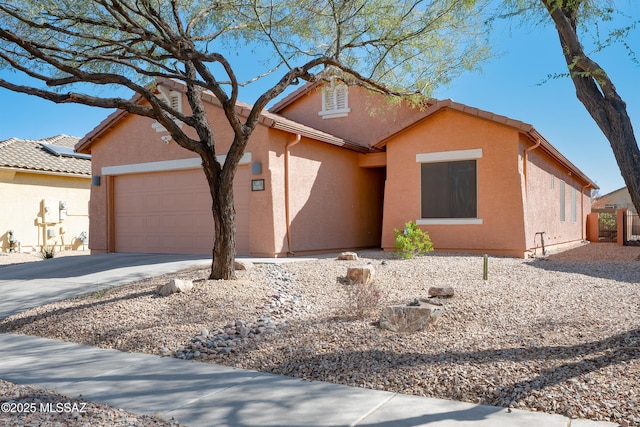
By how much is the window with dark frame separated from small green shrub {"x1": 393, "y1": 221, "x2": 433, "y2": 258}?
148cm

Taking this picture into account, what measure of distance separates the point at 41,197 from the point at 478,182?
16607 millimetres

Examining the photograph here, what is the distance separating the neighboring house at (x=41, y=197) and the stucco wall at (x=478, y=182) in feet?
45.6

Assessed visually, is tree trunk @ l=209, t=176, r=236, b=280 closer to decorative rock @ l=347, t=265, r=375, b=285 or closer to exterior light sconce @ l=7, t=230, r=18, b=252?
decorative rock @ l=347, t=265, r=375, b=285

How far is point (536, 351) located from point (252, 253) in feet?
29.0

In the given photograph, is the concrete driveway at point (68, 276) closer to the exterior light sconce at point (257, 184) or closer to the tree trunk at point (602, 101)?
the exterior light sconce at point (257, 184)

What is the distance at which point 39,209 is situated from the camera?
802 inches

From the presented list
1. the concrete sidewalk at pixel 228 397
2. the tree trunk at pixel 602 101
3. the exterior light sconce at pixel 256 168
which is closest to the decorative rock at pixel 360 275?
the concrete sidewalk at pixel 228 397

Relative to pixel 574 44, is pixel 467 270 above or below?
below

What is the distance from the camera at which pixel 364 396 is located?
412 cm

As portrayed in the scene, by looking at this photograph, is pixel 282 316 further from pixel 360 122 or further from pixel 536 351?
pixel 360 122

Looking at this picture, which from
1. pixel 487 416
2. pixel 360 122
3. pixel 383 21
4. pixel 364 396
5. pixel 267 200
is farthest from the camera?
pixel 360 122

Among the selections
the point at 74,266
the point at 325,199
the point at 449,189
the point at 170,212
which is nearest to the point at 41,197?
the point at 170,212

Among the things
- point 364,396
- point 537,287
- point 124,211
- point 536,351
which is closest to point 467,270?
point 537,287

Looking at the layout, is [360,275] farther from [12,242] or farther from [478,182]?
[12,242]
